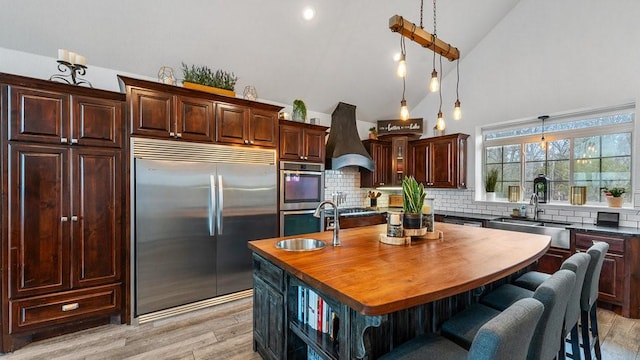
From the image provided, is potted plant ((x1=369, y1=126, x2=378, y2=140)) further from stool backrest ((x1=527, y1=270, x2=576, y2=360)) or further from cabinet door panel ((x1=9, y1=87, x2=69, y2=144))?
cabinet door panel ((x1=9, y1=87, x2=69, y2=144))

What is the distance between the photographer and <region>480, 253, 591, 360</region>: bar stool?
5.08ft

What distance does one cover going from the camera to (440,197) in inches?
207

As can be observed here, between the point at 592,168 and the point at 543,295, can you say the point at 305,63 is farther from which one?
the point at 592,168

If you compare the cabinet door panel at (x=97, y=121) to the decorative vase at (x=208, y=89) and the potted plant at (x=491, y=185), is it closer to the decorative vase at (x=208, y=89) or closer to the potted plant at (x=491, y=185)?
the decorative vase at (x=208, y=89)

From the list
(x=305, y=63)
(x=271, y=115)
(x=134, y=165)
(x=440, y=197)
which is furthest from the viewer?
(x=440, y=197)

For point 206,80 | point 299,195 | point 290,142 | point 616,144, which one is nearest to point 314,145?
point 290,142

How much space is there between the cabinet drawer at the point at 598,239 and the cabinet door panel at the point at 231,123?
4.06 m

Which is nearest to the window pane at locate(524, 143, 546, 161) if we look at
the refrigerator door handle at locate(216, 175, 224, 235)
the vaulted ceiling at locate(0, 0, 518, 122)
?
the vaulted ceiling at locate(0, 0, 518, 122)

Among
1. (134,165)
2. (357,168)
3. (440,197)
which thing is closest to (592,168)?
(440,197)

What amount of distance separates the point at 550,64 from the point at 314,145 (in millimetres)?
3545

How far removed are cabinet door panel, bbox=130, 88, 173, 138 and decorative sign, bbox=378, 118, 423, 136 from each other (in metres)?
3.81

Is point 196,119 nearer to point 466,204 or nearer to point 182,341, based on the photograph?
point 182,341

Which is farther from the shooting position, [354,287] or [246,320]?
[246,320]

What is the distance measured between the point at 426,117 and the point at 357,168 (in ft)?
5.65
